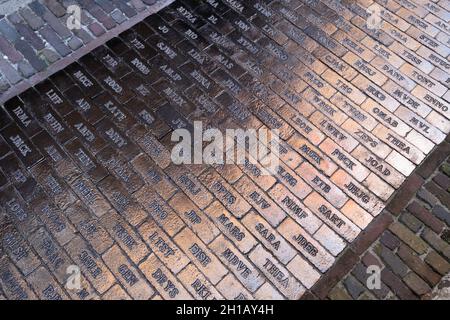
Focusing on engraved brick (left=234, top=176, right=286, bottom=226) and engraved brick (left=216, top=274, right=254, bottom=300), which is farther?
engraved brick (left=234, top=176, right=286, bottom=226)

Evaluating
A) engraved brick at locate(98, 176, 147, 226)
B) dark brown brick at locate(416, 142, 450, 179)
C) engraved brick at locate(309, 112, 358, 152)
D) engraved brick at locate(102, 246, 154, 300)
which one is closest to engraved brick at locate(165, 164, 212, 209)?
engraved brick at locate(98, 176, 147, 226)

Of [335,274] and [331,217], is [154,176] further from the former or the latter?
[335,274]

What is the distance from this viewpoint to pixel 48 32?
554cm

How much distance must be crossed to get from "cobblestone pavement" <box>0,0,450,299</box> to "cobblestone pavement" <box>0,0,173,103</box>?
0.18 m

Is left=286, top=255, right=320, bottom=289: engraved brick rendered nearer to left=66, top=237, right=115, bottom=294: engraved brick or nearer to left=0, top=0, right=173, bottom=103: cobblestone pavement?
left=66, top=237, right=115, bottom=294: engraved brick

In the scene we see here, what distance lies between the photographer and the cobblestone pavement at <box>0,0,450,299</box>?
4184 mm

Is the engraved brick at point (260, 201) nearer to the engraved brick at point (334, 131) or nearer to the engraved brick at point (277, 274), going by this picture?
the engraved brick at point (277, 274)

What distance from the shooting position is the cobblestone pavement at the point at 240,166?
4.18 meters

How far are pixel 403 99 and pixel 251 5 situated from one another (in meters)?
2.33

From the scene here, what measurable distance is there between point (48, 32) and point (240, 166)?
309 cm

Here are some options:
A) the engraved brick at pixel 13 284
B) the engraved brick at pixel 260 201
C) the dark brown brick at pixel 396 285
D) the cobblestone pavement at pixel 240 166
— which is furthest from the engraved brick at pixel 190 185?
the dark brown brick at pixel 396 285

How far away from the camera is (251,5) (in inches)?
228

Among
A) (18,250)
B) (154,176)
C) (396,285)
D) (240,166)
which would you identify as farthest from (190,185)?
(396,285)
